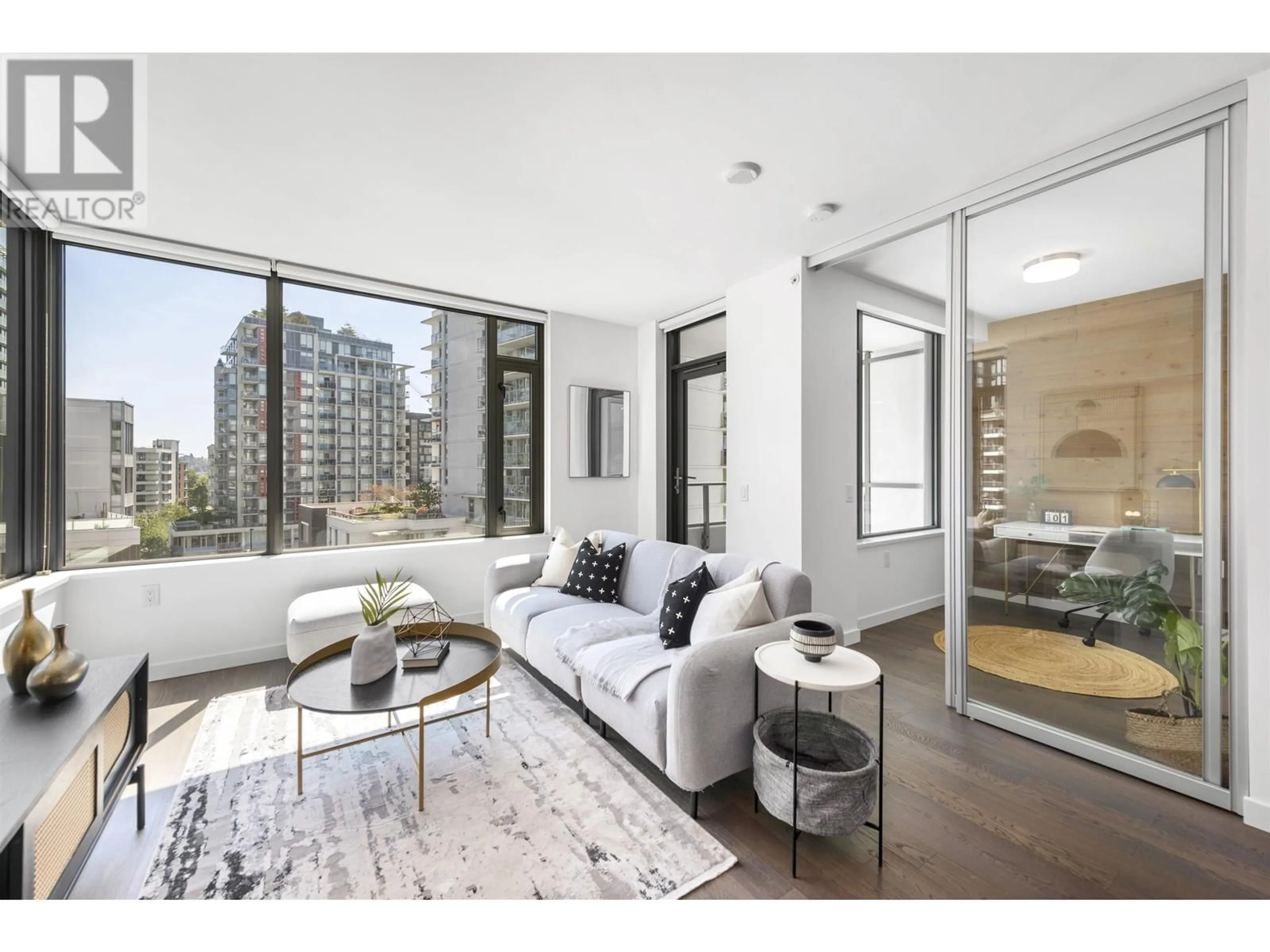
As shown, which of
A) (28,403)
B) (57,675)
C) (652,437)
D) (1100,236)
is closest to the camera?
(57,675)

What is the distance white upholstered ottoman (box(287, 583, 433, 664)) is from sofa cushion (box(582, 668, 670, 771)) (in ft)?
4.39

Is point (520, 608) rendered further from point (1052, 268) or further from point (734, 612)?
point (1052, 268)

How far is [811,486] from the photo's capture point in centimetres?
344

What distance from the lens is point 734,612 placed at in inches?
86.0

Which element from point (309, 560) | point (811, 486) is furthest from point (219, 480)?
point (811, 486)

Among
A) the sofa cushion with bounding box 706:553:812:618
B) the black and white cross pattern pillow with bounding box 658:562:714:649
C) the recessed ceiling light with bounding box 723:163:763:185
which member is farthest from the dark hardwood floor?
the recessed ceiling light with bounding box 723:163:763:185

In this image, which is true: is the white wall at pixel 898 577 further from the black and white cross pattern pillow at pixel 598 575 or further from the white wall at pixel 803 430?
the black and white cross pattern pillow at pixel 598 575

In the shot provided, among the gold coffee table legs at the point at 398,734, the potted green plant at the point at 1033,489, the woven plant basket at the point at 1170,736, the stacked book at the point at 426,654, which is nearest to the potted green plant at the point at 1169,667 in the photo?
the woven plant basket at the point at 1170,736

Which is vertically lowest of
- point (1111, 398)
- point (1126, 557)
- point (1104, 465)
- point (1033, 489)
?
point (1126, 557)

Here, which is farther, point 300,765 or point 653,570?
point 653,570

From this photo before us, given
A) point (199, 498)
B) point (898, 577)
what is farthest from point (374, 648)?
point (898, 577)

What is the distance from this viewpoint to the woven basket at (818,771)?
1.60 meters

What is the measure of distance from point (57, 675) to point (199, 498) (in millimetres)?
2115

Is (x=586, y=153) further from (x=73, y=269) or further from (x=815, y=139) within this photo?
(x=73, y=269)
